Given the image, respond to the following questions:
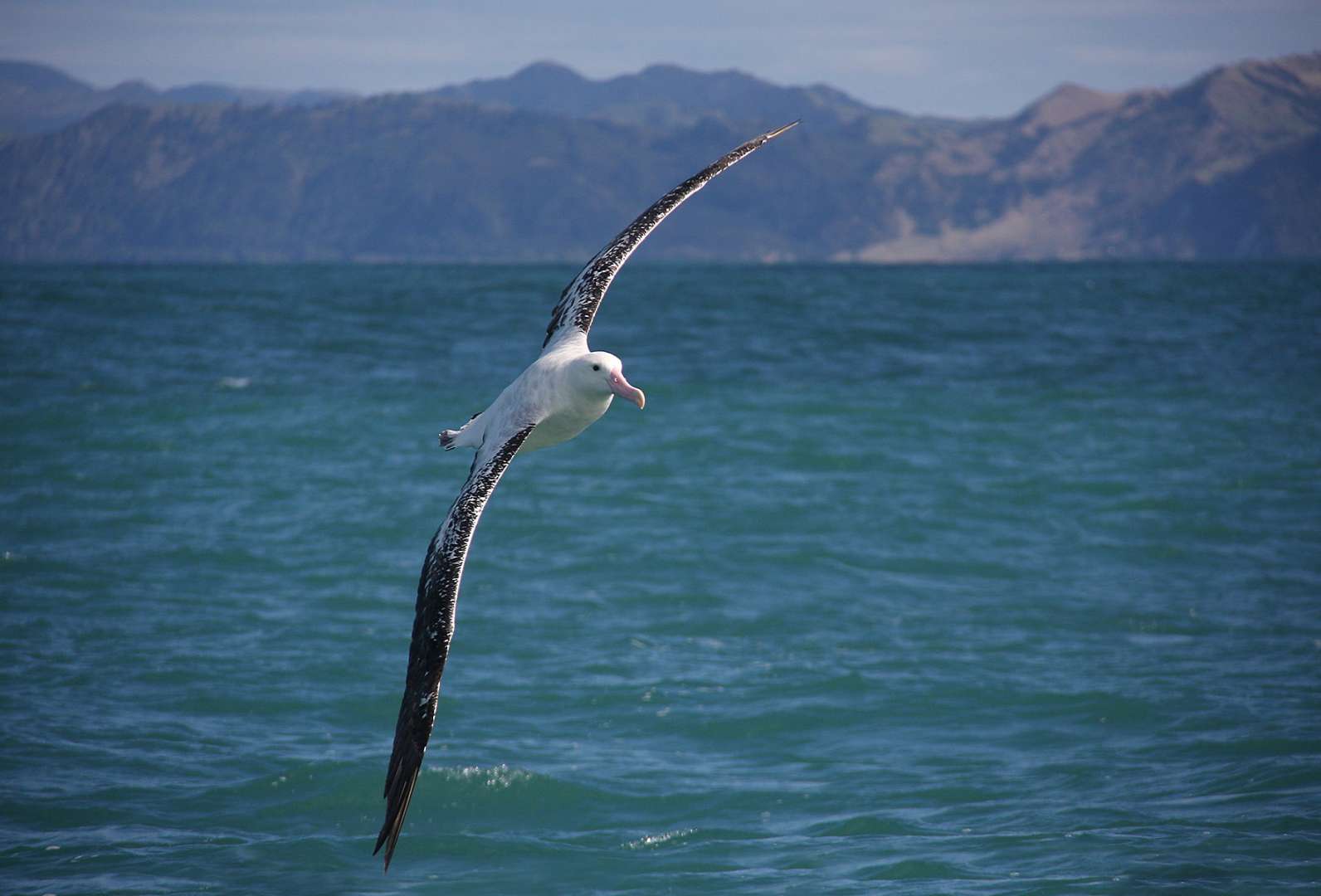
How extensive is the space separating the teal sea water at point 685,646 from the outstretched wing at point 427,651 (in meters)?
3.69

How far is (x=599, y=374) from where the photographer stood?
1046 cm

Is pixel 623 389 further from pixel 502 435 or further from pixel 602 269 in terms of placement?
pixel 602 269

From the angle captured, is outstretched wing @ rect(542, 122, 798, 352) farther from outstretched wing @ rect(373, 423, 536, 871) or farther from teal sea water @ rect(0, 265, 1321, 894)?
teal sea water @ rect(0, 265, 1321, 894)

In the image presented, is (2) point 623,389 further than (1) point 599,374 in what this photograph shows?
No

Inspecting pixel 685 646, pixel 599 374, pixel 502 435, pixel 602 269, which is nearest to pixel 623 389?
pixel 599 374

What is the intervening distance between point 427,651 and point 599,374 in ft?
9.07

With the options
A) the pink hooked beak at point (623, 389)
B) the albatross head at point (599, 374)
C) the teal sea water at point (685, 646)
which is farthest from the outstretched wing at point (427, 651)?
the teal sea water at point (685, 646)

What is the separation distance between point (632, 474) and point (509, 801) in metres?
15.4

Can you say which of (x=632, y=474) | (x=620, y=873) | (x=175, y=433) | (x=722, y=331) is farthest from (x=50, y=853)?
(x=722, y=331)

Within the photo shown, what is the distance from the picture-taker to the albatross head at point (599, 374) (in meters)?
10.3

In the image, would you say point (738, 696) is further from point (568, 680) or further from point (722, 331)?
point (722, 331)

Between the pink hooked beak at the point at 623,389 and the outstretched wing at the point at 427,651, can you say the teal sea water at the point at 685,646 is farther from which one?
the pink hooked beak at the point at 623,389

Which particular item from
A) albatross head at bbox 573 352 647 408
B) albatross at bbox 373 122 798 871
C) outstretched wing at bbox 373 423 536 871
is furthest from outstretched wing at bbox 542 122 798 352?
outstretched wing at bbox 373 423 536 871

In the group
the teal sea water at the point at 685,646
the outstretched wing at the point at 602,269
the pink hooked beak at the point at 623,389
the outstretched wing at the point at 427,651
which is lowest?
the teal sea water at the point at 685,646
